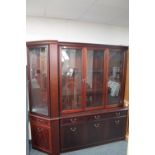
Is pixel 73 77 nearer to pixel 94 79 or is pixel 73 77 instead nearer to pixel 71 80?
pixel 71 80

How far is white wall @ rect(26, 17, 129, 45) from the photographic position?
286 centimetres

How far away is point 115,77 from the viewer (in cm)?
316

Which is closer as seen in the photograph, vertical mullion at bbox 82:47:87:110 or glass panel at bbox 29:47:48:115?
glass panel at bbox 29:47:48:115

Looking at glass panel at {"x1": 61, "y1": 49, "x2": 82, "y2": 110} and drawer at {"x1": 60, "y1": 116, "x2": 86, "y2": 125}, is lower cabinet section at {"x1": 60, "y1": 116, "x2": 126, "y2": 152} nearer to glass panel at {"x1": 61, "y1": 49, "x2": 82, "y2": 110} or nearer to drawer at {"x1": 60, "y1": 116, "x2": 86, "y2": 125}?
drawer at {"x1": 60, "y1": 116, "x2": 86, "y2": 125}

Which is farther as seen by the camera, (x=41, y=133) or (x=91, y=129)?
(x=91, y=129)

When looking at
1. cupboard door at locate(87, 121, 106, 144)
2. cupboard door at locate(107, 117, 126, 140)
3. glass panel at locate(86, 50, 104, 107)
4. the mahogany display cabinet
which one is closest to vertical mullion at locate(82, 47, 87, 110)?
the mahogany display cabinet

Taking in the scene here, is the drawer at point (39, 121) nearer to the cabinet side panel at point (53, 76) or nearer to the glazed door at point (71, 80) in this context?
the cabinet side panel at point (53, 76)

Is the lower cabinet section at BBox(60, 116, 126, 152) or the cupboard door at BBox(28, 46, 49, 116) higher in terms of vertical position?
the cupboard door at BBox(28, 46, 49, 116)

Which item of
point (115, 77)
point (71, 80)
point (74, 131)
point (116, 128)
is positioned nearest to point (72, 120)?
point (74, 131)

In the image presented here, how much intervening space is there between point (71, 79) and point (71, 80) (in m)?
0.02

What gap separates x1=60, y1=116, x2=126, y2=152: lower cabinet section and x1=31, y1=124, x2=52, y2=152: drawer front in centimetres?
23
